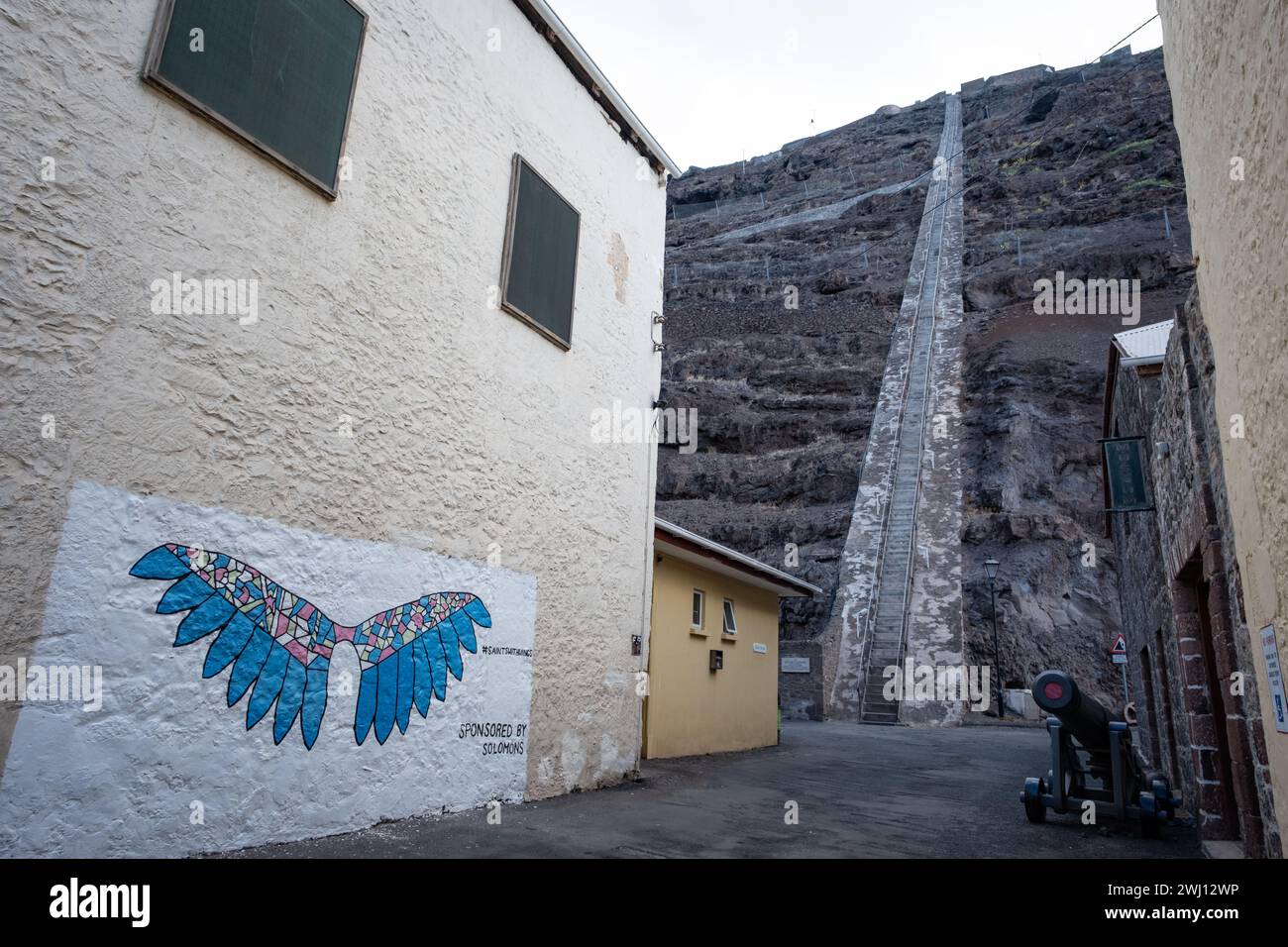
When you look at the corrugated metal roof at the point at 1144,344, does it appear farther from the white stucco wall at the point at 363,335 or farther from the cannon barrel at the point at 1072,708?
the white stucco wall at the point at 363,335

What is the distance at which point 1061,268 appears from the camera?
36156mm

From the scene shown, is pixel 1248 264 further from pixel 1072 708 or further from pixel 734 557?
pixel 734 557

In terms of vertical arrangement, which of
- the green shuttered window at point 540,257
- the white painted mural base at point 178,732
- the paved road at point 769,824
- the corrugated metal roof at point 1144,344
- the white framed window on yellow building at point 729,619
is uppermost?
the green shuttered window at point 540,257

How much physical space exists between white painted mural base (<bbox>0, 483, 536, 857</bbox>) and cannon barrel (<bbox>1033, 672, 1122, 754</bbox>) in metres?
5.17

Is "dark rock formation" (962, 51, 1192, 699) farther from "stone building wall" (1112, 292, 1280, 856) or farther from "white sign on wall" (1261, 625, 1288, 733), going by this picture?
"white sign on wall" (1261, 625, 1288, 733)

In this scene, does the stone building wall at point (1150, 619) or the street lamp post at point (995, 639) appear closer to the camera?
the stone building wall at point (1150, 619)

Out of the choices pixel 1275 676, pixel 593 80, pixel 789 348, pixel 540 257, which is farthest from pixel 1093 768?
pixel 789 348

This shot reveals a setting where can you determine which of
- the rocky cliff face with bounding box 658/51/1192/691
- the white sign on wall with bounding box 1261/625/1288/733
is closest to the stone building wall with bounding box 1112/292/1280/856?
the white sign on wall with bounding box 1261/625/1288/733

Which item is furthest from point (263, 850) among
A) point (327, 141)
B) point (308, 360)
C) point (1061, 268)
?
point (1061, 268)

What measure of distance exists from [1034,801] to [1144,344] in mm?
4625

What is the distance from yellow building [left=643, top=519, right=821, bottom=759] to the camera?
10719 millimetres

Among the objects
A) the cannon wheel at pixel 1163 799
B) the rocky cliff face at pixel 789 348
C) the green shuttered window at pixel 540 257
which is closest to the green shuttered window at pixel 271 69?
the green shuttered window at pixel 540 257

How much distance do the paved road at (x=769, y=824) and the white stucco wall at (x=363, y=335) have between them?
0.58m

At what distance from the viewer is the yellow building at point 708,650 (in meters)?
10.7
